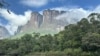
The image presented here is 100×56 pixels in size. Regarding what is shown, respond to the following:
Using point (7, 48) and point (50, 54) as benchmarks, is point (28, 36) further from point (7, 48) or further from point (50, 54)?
point (50, 54)

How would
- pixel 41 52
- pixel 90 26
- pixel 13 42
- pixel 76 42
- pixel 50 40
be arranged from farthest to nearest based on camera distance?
pixel 13 42, pixel 50 40, pixel 41 52, pixel 90 26, pixel 76 42

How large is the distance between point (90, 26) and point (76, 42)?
5289 mm

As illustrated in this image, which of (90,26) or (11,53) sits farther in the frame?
(11,53)

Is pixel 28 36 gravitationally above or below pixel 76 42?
above

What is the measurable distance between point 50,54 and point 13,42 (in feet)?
53.8

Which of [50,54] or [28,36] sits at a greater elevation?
[28,36]

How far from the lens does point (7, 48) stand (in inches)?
2488

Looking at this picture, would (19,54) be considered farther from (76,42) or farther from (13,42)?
(76,42)

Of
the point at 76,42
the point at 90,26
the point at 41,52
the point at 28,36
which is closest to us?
the point at 76,42

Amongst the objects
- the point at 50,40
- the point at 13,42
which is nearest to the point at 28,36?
the point at 13,42

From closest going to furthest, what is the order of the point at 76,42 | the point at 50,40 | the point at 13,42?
the point at 76,42 → the point at 50,40 → the point at 13,42

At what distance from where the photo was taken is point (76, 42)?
162 ft

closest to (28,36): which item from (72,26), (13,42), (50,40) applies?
(13,42)

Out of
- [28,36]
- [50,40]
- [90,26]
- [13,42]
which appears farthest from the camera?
[28,36]
